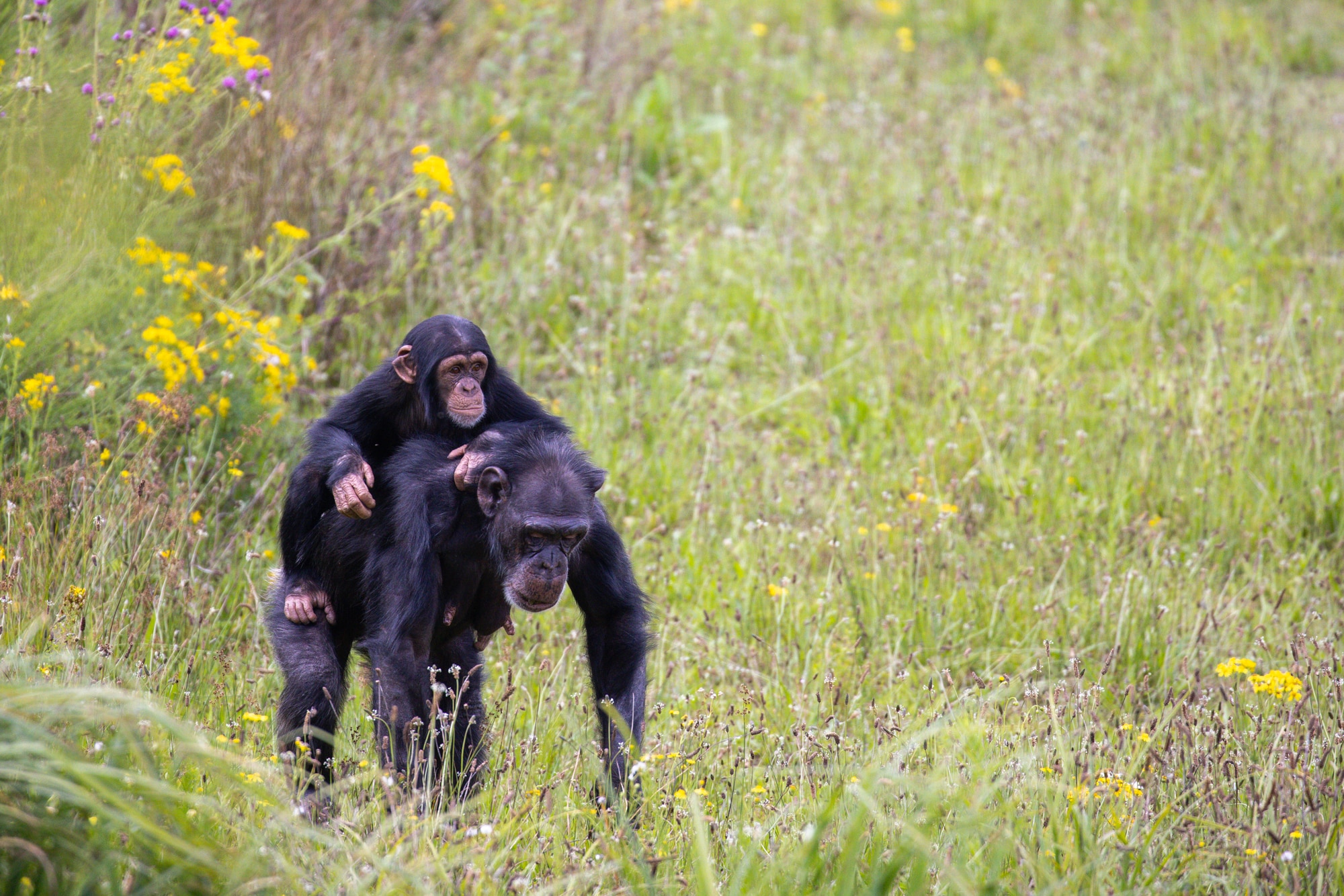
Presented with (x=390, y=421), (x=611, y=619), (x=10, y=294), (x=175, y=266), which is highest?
(x=10, y=294)

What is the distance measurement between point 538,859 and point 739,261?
517cm

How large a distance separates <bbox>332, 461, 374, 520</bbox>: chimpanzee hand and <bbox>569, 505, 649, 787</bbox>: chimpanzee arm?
25.7 inches

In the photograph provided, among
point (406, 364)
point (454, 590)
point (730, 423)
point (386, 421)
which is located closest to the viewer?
point (454, 590)

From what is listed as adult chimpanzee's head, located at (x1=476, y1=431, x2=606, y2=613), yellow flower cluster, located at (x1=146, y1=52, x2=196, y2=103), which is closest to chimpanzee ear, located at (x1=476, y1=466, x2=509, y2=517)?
adult chimpanzee's head, located at (x1=476, y1=431, x2=606, y2=613)

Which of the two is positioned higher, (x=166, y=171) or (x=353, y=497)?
(x=166, y=171)

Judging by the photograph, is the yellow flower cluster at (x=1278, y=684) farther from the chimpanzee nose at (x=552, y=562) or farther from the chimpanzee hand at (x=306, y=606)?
the chimpanzee hand at (x=306, y=606)

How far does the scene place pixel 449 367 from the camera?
4281mm

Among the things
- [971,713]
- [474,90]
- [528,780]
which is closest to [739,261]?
[474,90]

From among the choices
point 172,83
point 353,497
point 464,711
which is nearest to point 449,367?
point 353,497

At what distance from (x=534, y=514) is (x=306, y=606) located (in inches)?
32.2

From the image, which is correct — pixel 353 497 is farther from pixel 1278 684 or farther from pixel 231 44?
pixel 1278 684

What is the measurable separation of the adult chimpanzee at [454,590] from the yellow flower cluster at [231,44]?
6.49 feet

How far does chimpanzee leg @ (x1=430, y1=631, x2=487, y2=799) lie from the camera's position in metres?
3.65

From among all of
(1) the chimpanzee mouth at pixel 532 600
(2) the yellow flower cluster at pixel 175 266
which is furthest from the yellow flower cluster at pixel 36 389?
(1) the chimpanzee mouth at pixel 532 600
